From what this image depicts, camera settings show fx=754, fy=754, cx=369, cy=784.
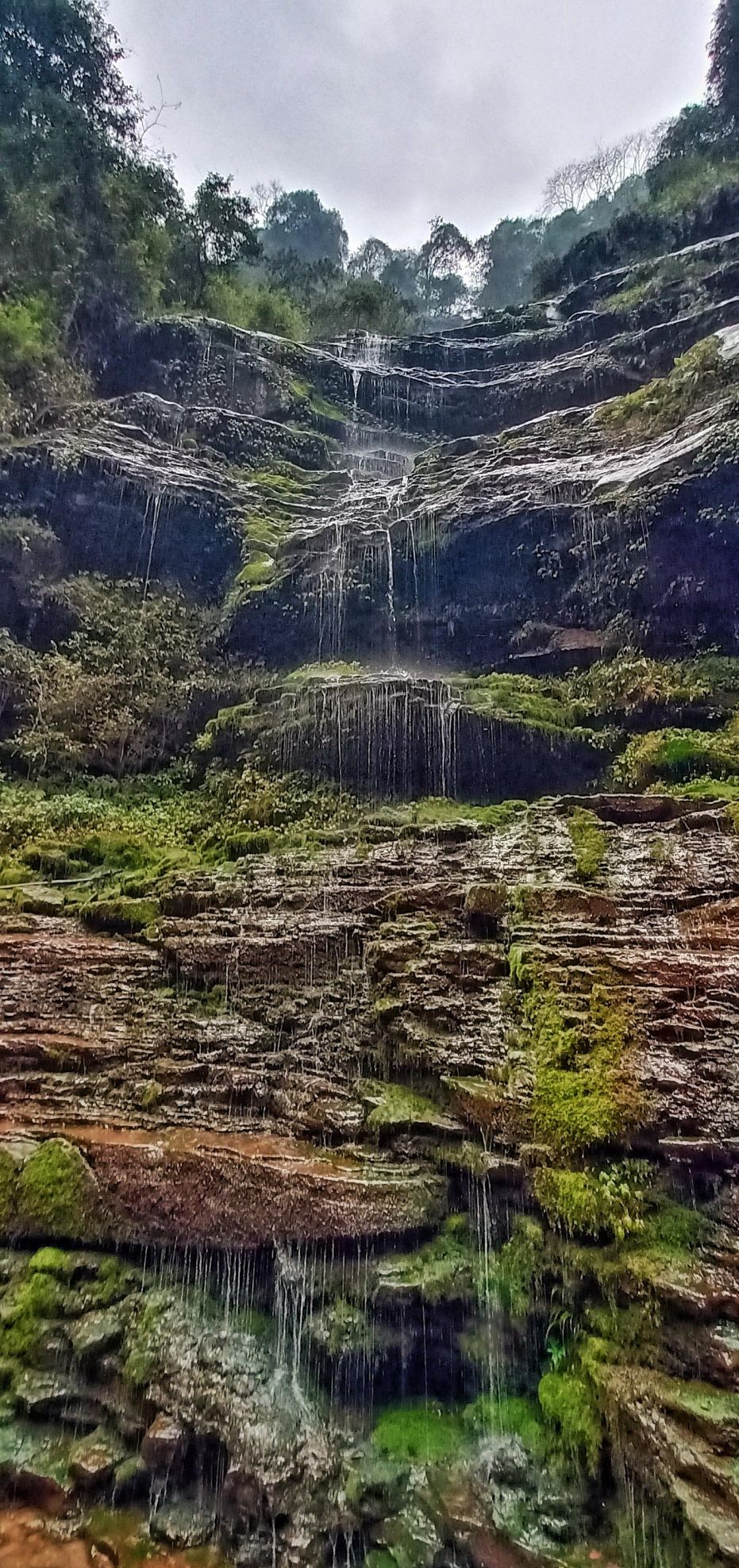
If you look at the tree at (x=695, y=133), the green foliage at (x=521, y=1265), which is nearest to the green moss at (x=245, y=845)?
the green foliage at (x=521, y=1265)

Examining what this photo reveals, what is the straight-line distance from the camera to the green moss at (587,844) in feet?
23.4

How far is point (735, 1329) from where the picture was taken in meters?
4.02

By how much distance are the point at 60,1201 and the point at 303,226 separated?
41.8 metres

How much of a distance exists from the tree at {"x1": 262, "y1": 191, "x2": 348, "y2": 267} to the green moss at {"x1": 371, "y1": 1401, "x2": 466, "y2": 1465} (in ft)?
136

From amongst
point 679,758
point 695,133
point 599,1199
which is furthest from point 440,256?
point 599,1199

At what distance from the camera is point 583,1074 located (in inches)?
202

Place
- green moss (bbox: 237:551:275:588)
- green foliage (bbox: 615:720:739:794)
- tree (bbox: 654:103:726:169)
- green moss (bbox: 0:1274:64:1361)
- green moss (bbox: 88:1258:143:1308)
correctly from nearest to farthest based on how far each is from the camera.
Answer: green moss (bbox: 0:1274:64:1361), green moss (bbox: 88:1258:143:1308), green foliage (bbox: 615:720:739:794), green moss (bbox: 237:551:275:588), tree (bbox: 654:103:726:169)

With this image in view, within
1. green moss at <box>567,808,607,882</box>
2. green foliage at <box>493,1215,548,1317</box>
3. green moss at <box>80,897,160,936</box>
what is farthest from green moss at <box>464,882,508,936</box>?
green moss at <box>80,897,160,936</box>

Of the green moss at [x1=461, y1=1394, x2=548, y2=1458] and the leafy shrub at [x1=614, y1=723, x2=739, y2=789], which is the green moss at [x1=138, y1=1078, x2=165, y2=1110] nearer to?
the green moss at [x1=461, y1=1394, x2=548, y2=1458]

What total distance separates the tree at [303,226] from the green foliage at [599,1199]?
40.4 meters

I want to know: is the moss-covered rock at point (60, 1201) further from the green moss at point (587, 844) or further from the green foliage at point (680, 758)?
the green foliage at point (680, 758)

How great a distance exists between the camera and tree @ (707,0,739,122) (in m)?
19.2

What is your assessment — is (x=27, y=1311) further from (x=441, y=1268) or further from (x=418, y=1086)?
(x=418, y=1086)

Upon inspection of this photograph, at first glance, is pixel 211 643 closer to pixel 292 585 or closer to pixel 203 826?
pixel 292 585
